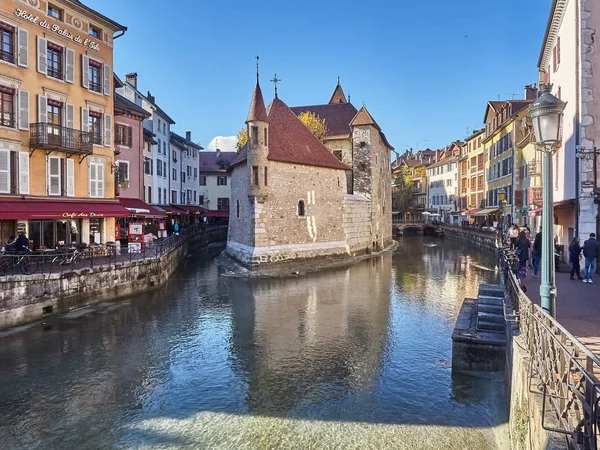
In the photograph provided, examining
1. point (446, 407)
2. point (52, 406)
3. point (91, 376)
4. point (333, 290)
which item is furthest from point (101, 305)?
point (446, 407)

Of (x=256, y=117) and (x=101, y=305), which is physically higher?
(x=256, y=117)

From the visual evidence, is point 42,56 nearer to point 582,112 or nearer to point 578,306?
point 582,112

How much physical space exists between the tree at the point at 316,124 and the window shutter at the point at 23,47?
2369 centimetres

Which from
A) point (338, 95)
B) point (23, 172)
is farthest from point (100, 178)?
point (338, 95)

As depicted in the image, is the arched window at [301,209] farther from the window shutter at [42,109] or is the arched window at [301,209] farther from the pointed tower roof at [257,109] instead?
the window shutter at [42,109]

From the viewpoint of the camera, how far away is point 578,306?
9570 millimetres

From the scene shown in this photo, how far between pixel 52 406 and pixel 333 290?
13.7 m

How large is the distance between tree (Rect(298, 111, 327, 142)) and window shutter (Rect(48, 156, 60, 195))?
22.9 metres

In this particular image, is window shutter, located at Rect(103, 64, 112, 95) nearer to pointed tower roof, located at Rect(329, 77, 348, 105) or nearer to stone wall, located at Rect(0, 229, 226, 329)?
stone wall, located at Rect(0, 229, 226, 329)

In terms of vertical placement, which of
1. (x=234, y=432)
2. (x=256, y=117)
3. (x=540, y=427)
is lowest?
(x=234, y=432)

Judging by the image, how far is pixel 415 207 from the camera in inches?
3049

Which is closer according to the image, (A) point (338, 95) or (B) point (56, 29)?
(B) point (56, 29)

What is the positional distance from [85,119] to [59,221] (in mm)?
4865

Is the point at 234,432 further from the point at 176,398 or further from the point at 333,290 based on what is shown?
the point at 333,290
